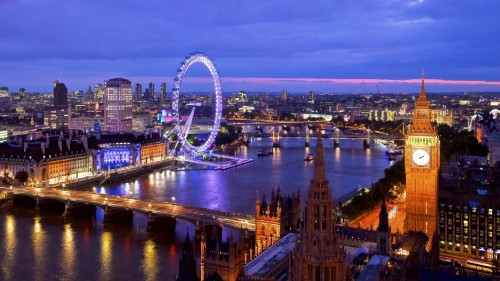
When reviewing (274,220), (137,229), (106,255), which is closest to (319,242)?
(274,220)

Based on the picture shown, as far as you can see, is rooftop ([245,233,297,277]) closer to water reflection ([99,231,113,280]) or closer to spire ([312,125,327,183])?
spire ([312,125,327,183])

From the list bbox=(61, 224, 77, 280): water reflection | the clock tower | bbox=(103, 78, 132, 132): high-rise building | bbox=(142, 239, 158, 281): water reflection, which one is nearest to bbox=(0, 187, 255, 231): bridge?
bbox=(142, 239, 158, 281): water reflection

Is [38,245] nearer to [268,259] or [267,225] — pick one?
[267,225]

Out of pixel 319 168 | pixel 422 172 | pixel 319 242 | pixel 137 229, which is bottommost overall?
pixel 137 229

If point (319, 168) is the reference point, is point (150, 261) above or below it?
below

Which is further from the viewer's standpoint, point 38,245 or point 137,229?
point 137,229
